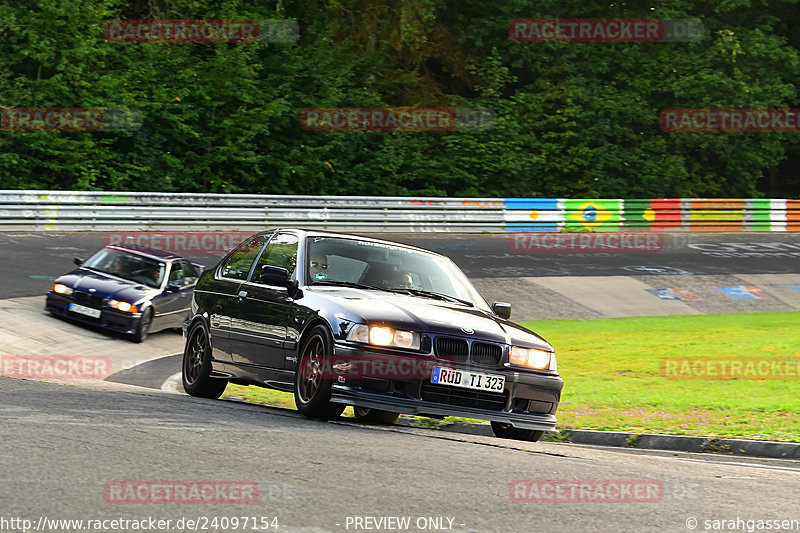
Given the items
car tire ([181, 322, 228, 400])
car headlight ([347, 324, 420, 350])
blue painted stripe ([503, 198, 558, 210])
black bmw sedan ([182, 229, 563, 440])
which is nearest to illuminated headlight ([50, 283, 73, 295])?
car tire ([181, 322, 228, 400])

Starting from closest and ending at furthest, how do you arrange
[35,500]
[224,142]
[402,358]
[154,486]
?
[35,500] → [154,486] → [402,358] → [224,142]

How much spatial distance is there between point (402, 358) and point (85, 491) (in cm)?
329

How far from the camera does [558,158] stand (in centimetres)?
4275

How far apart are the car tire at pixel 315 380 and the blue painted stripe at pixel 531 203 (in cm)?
2771

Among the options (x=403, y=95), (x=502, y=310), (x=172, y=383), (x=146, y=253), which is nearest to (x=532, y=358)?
(x=502, y=310)

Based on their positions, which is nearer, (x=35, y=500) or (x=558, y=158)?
(x=35, y=500)

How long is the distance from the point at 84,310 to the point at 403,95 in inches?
1094

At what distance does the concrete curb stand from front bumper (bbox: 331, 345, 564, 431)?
132 cm

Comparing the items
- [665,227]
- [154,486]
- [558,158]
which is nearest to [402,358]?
[154,486]

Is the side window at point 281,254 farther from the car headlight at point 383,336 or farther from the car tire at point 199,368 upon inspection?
the car headlight at point 383,336

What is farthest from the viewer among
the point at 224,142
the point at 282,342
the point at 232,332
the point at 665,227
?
the point at 665,227

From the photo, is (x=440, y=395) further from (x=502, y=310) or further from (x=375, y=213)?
(x=375, y=213)

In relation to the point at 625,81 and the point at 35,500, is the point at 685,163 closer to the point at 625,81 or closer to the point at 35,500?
the point at 625,81

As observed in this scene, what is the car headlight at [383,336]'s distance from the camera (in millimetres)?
8016
